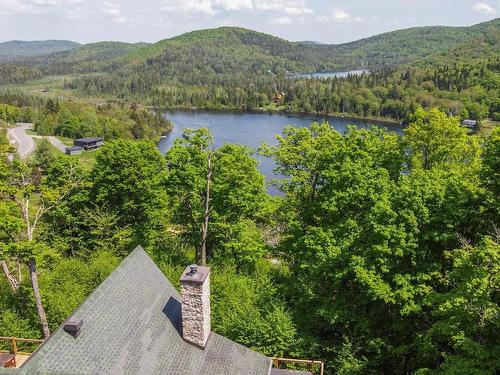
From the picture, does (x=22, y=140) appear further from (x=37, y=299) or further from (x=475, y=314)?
(x=475, y=314)

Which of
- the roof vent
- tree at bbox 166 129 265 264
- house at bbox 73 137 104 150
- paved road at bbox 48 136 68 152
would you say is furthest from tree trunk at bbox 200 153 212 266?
paved road at bbox 48 136 68 152

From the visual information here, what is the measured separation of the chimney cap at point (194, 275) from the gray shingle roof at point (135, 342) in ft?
7.45

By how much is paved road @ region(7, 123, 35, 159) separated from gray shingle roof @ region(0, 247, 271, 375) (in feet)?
343

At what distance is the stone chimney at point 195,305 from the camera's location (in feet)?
51.6

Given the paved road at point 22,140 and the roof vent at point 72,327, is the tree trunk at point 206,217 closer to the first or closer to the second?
the roof vent at point 72,327

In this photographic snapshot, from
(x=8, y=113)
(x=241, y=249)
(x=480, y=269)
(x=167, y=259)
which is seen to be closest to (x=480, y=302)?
(x=480, y=269)

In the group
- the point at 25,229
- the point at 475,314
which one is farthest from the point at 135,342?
the point at 25,229

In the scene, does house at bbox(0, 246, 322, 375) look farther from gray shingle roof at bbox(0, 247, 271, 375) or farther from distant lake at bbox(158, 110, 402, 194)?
distant lake at bbox(158, 110, 402, 194)

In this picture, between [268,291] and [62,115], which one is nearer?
[268,291]

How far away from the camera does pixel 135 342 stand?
15.2 meters

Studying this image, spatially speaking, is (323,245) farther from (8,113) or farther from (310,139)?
(8,113)

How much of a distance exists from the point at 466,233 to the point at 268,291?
11.4 metres

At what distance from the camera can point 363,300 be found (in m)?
23.4

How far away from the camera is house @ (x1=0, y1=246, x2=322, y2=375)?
44.8 feet
